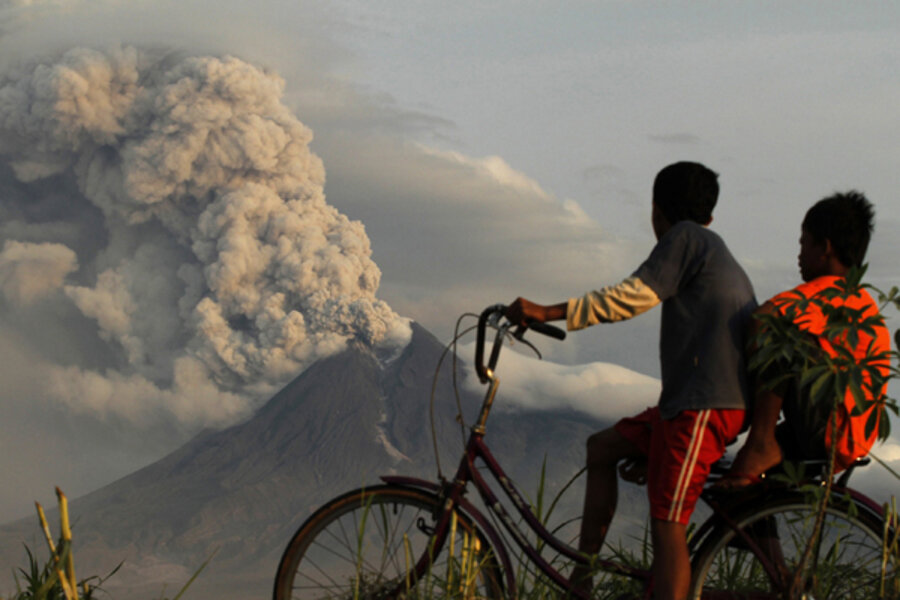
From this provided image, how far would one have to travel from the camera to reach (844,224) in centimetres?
338

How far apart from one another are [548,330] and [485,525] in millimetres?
808

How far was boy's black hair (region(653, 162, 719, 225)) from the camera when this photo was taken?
3.39m

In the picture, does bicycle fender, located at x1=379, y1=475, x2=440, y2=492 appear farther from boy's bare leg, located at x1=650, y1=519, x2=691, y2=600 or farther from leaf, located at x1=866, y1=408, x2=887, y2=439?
leaf, located at x1=866, y1=408, x2=887, y2=439

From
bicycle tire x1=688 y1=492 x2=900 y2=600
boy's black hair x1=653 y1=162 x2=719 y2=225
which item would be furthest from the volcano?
boy's black hair x1=653 y1=162 x2=719 y2=225

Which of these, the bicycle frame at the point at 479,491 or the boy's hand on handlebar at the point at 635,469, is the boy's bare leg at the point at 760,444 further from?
the bicycle frame at the point at 479,491

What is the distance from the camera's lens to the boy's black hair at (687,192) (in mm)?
3395

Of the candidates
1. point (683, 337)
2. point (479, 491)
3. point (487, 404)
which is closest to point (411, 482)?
point (479, 491)

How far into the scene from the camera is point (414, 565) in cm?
338

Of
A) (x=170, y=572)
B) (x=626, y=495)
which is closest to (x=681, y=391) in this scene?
(x=626, y=495)

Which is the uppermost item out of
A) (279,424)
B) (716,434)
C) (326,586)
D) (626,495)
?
(279,424)

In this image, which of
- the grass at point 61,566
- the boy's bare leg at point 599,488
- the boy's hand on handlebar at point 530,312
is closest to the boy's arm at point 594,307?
the boy's hand on handlebar at point 530,312

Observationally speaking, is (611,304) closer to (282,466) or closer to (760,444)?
(760,444)

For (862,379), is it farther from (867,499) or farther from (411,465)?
(411,465)

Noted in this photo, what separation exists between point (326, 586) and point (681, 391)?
1.59 meters
